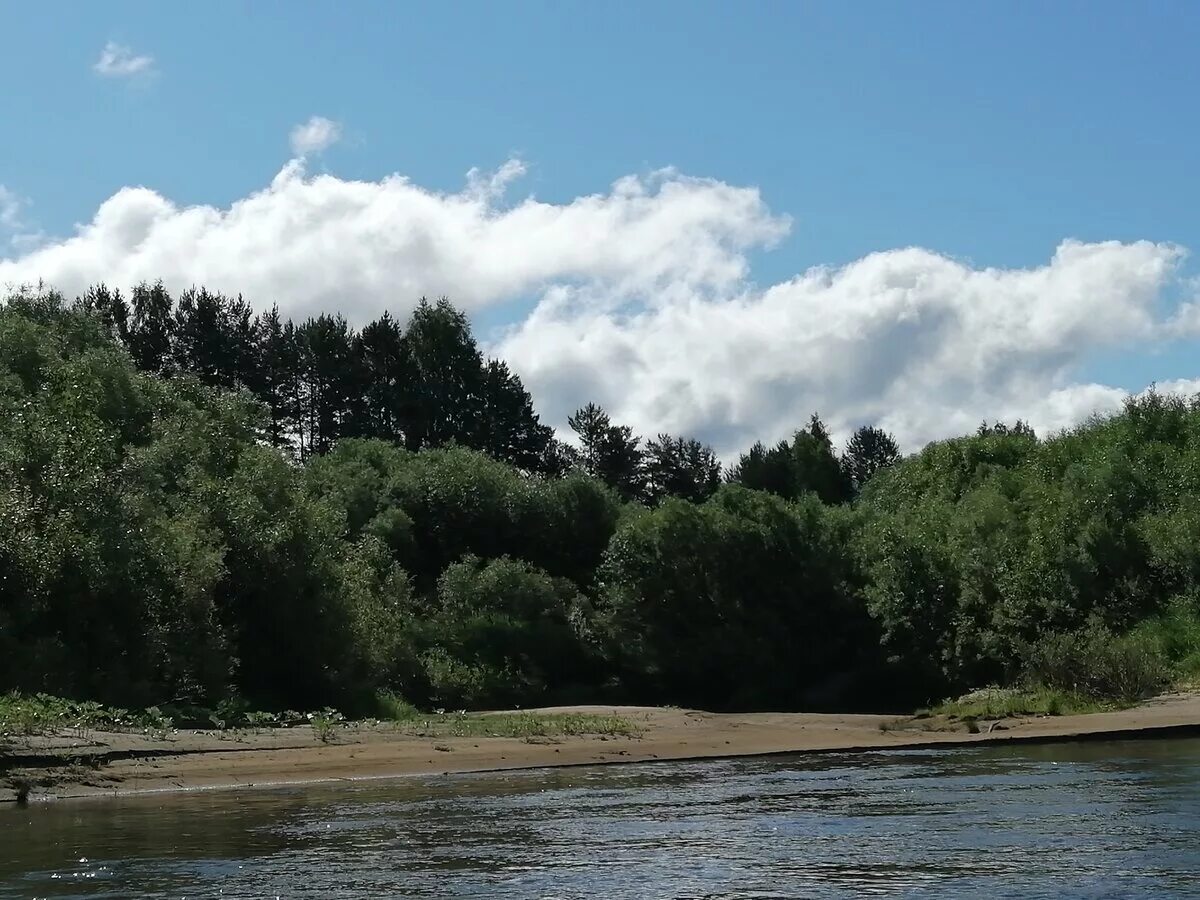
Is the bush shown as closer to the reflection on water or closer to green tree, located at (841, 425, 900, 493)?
the reflection on water

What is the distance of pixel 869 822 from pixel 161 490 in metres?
26.2

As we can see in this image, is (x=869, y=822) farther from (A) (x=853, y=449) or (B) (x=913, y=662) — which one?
(A) (x=853, y=449)

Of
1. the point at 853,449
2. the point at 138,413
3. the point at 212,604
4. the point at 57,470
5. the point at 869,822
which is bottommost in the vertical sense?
the point at 869,822

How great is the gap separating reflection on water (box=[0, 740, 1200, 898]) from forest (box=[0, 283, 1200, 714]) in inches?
485

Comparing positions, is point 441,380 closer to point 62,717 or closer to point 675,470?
point 675,470

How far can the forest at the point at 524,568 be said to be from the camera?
31.7 meters

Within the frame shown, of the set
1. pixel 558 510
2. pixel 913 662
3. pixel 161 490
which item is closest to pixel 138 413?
pixel 161 490

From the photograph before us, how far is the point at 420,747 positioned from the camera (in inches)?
1006

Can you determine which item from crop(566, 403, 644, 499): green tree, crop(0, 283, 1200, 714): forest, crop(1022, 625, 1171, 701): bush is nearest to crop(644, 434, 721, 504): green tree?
crop(566, 403, 644, 499): green tree

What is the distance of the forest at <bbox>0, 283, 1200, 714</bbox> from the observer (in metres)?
31.7

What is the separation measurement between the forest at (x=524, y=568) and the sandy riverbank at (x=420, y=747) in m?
5.19

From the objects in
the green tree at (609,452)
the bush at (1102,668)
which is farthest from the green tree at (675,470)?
the bush at (1102,668)

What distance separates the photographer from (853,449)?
12688 centimetres

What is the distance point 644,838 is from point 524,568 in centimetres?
3815
